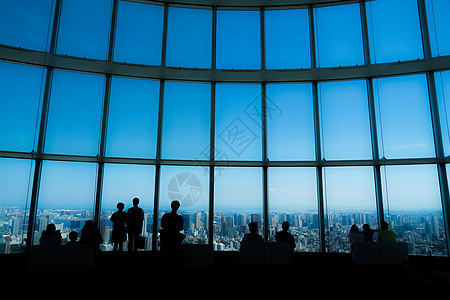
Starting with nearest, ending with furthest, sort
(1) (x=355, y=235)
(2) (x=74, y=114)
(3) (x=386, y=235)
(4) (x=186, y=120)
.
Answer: (3) (x=386, y=235) → (1) (x=355, y=235) → (2) (x=74, y=114) → (4) (x=186, y=120)

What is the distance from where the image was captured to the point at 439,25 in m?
7.95

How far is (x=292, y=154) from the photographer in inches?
335

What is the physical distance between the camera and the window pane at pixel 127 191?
793 cm

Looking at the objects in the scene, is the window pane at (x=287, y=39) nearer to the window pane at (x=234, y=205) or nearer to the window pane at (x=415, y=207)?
the window pane at (x=234, y=205)

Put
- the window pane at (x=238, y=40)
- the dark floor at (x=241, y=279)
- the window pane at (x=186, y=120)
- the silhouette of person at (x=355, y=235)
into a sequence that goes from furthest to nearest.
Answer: the window pane at (x=238, y=40) < the window pane at (x=186, y=120) < the silhouette of person at (x=355, y=235) < the dark floor at (x=241, y=279)

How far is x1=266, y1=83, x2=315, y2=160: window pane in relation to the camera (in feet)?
28.0

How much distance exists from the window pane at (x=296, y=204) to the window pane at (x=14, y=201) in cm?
619

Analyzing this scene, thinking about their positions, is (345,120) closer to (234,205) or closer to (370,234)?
(370,234)

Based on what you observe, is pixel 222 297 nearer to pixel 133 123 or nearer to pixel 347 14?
→ pixel 133 123

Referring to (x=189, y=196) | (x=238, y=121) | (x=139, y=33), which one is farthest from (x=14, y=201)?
(x=238, y=121)

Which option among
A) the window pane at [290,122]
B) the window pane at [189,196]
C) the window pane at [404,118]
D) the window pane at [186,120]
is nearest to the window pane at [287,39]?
the window pane at [290,122]

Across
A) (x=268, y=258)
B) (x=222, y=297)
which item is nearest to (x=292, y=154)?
(x=268, y=258)

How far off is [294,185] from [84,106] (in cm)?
624

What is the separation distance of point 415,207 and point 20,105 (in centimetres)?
1052
